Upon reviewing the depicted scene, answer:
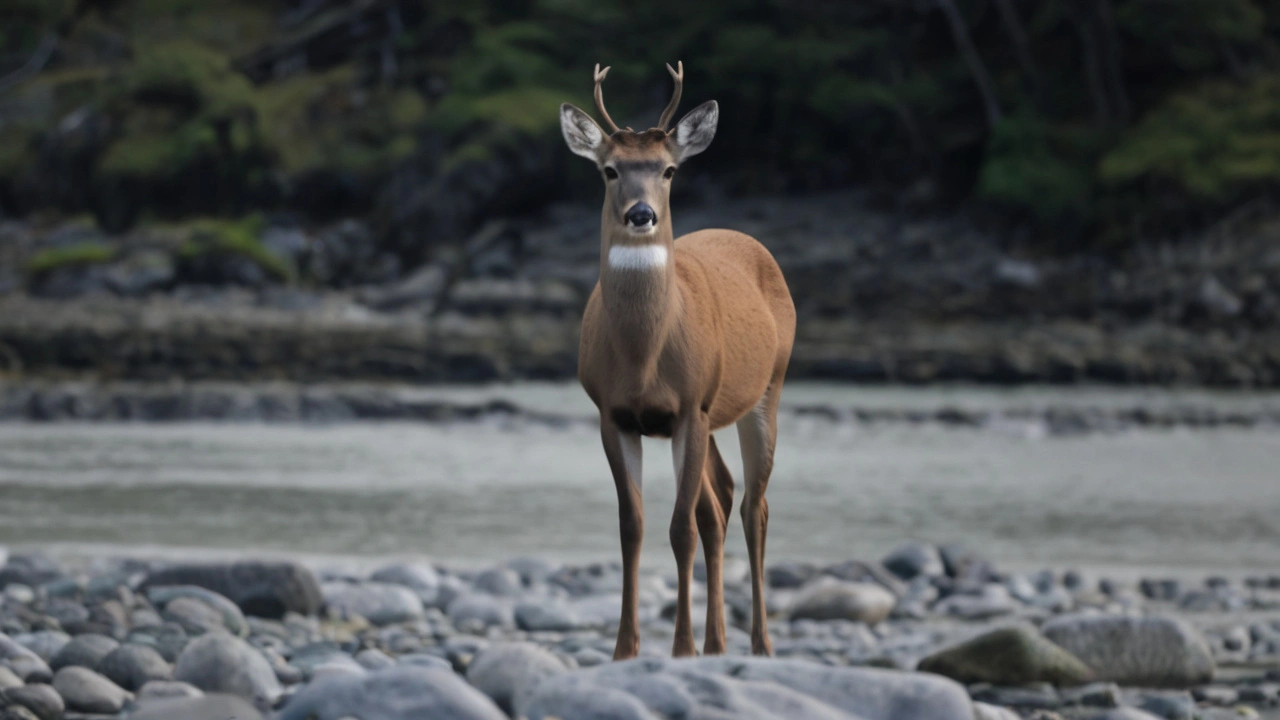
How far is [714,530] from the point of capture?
4.35 meters

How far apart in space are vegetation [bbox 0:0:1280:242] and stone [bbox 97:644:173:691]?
25230 mm

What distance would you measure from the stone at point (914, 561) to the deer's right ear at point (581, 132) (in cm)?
443

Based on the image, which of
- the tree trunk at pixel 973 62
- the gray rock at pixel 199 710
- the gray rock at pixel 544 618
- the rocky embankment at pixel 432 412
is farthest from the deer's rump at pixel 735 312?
the tree trunk at pixel 973 62

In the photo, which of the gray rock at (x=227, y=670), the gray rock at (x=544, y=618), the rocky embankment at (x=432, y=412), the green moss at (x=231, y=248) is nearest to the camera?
the gray rock at (x=227, y=670)

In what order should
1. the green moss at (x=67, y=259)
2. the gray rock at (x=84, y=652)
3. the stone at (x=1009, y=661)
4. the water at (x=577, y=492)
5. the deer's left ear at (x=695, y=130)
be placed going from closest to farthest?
the deer's left ear at (x=695, y=130) < the gray rock at (x=84, y=652) < the stone at (x=1009, y=661) < the water at (x=577, y=492) < the green moss at (x=67, y=259)

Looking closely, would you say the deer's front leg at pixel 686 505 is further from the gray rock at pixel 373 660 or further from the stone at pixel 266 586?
the stone at pixel 266 586

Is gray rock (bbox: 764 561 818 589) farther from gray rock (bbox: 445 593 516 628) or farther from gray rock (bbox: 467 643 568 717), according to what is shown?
gray rock (bbox: 467 643 568 717)

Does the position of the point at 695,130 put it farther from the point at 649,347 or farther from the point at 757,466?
the point at 757,466

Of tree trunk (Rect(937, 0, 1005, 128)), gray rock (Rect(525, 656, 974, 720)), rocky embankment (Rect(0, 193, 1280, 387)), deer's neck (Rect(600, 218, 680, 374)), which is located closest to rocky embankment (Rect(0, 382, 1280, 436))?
rocky embankment (Rect(0, 193, 1280, 387))

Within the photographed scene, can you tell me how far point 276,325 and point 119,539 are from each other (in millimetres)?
17217

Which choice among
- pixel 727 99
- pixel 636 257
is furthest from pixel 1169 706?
pixel 727 99

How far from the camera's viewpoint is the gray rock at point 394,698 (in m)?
3.80

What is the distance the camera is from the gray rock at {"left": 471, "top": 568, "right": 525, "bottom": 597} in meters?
7.30

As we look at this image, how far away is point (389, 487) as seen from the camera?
455 inches
